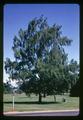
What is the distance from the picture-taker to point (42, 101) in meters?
13.5

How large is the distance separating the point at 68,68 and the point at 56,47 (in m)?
1.06

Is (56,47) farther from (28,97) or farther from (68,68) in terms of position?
(28,97)

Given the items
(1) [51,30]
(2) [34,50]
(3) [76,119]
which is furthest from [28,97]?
(3) [76,119]

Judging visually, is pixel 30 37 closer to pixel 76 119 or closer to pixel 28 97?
pixel 28 97

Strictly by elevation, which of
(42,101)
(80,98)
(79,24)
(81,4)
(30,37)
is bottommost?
(42,101)

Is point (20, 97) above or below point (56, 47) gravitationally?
below

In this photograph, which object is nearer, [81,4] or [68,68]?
[81,4]

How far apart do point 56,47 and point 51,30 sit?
2.52ft

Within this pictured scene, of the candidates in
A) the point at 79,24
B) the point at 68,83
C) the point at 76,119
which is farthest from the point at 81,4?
the point at 68,83

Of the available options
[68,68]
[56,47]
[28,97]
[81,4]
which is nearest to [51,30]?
[56,47]

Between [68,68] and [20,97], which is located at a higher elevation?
[68,68]

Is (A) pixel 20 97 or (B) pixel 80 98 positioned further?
(A) pixel 20 97
